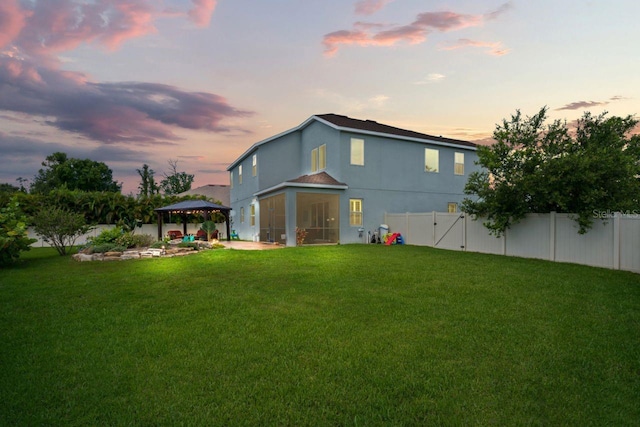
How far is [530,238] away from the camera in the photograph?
474 inches

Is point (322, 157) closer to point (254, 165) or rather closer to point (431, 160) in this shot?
point (254, 165)

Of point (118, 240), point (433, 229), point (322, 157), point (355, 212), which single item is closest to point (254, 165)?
point (322, 157)

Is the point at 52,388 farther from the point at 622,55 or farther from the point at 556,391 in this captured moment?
the point at 622,55

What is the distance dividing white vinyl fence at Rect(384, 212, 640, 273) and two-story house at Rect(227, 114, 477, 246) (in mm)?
2938

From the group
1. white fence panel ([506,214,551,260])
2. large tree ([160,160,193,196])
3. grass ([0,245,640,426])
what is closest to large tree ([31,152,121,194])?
large tree ([160,160,193,196])

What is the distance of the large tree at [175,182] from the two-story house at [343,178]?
32.3 metres

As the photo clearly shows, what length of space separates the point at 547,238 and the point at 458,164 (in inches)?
429

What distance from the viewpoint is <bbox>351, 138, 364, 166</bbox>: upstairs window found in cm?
1805

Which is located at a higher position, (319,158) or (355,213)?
(319,158)

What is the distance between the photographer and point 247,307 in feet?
18.9

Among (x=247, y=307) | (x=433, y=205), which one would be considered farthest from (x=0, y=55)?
(x=433, y=205)

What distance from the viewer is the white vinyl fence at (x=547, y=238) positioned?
31.0 ft

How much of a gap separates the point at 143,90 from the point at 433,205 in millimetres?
17238

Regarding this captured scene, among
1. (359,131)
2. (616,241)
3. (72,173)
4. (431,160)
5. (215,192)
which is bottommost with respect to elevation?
(616,241)
